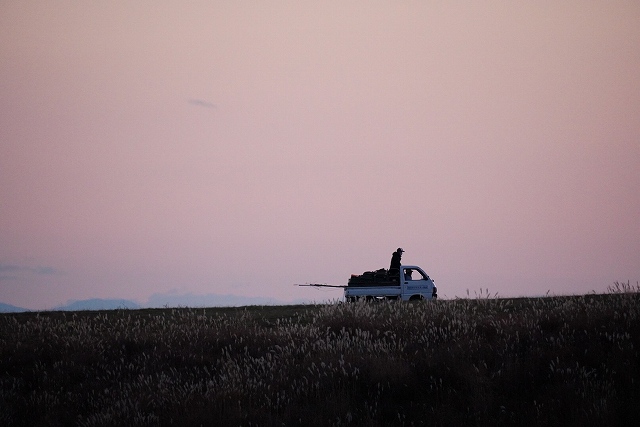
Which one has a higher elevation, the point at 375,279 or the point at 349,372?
the point at 375,279

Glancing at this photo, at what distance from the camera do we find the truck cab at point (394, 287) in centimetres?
2933

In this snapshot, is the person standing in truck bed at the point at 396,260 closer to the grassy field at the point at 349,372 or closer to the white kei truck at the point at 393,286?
the white kei truck at the point at 393,286

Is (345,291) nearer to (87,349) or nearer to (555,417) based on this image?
(87,349)

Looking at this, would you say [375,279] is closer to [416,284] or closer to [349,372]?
[416,284]

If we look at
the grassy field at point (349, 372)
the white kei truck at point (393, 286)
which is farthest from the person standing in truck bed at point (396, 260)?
the grassy field at point (349, 372)

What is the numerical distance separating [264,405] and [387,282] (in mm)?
18091

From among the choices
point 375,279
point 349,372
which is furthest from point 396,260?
point 349,372

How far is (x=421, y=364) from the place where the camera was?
44.1 ft

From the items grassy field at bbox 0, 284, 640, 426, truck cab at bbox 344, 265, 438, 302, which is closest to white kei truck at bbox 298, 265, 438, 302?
truck cab at bbox 344, 265, 438, 302

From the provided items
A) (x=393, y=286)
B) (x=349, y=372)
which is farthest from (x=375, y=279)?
(x=349, y=372)

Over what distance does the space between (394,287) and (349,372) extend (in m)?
16.5

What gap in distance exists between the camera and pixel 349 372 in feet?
43.2

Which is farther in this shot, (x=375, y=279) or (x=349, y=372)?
(x=375, y=279)

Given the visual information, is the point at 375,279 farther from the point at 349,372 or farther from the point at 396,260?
the point at 349,372
